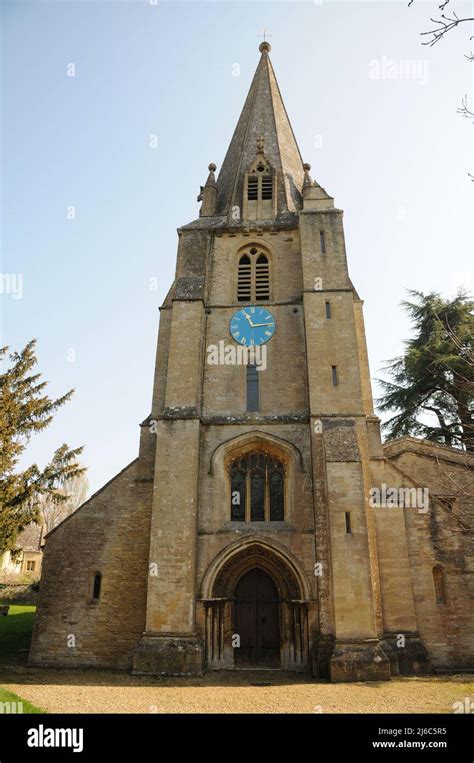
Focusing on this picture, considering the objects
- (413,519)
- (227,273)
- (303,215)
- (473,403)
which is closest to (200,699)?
(413,519)

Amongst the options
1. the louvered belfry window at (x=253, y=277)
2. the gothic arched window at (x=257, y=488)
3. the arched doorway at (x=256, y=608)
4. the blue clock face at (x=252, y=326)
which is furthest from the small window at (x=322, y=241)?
the arched doorway at (x=256, y=608)

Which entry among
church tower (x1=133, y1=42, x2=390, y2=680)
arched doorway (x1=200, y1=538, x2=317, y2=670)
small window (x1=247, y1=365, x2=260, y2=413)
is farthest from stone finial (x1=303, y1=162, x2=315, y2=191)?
arched doorway (x1=200, y1=538, x2=317, y2=670)

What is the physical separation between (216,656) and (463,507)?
8734 mm

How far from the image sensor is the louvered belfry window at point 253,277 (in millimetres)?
18145

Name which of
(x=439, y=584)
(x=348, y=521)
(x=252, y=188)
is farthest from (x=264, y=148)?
(x=439, y=584)

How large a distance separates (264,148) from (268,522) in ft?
55.1

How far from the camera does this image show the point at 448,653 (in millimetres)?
13227

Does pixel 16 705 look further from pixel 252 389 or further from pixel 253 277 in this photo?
pixel 253 277

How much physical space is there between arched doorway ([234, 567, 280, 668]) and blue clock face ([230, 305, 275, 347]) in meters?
7.35

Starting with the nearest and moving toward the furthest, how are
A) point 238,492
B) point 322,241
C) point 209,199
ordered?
1. point 238,492
2. point 322,241
3. point 209,199

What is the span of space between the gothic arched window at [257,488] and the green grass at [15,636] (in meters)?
7.61

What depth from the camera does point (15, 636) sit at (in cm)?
1719

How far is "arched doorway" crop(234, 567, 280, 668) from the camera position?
44.5ft

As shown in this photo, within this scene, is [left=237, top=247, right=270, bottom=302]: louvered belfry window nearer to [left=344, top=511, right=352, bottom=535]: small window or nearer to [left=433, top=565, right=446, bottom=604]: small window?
[left=344, top=511, right=352, bottom=535]: small window
